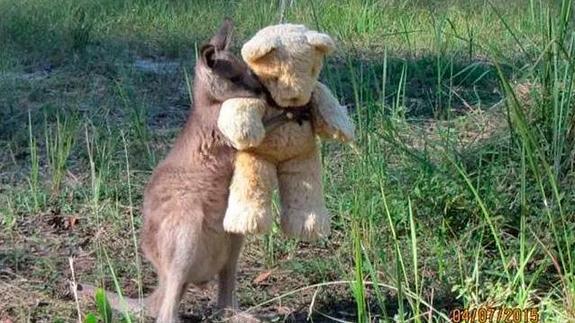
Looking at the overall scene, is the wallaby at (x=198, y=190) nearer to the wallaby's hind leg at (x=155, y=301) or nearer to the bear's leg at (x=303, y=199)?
the wallaby's hind leg at (x=155, y=301)

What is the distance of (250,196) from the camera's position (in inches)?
127

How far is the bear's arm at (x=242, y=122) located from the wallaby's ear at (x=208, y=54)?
0.44ft

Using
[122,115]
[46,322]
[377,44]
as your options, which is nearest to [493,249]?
[46,322]

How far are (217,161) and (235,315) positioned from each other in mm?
518

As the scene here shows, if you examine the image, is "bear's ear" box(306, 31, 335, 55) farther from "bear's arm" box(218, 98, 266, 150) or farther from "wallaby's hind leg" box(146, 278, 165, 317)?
"wallaby's hind leg" box(146, 278, 165, 317)

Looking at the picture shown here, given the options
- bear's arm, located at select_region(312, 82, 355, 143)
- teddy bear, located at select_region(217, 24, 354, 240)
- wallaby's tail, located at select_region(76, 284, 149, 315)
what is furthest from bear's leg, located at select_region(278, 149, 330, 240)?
wallaby's tail, located at select_region(76, 284, 149, 315)

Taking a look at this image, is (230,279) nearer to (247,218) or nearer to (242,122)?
(247,218)

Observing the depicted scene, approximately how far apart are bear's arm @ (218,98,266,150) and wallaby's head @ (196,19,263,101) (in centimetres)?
5

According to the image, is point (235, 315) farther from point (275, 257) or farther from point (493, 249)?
point (493, 249)

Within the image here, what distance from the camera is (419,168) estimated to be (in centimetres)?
441

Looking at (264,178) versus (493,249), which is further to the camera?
(493,249)

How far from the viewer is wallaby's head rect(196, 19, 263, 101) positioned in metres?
3.21

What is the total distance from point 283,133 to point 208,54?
1.03 feet

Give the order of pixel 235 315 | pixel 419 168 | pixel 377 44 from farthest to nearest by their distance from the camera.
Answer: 1. pixel 377 44
2. pixel 419 168
3. pixel 235 315
